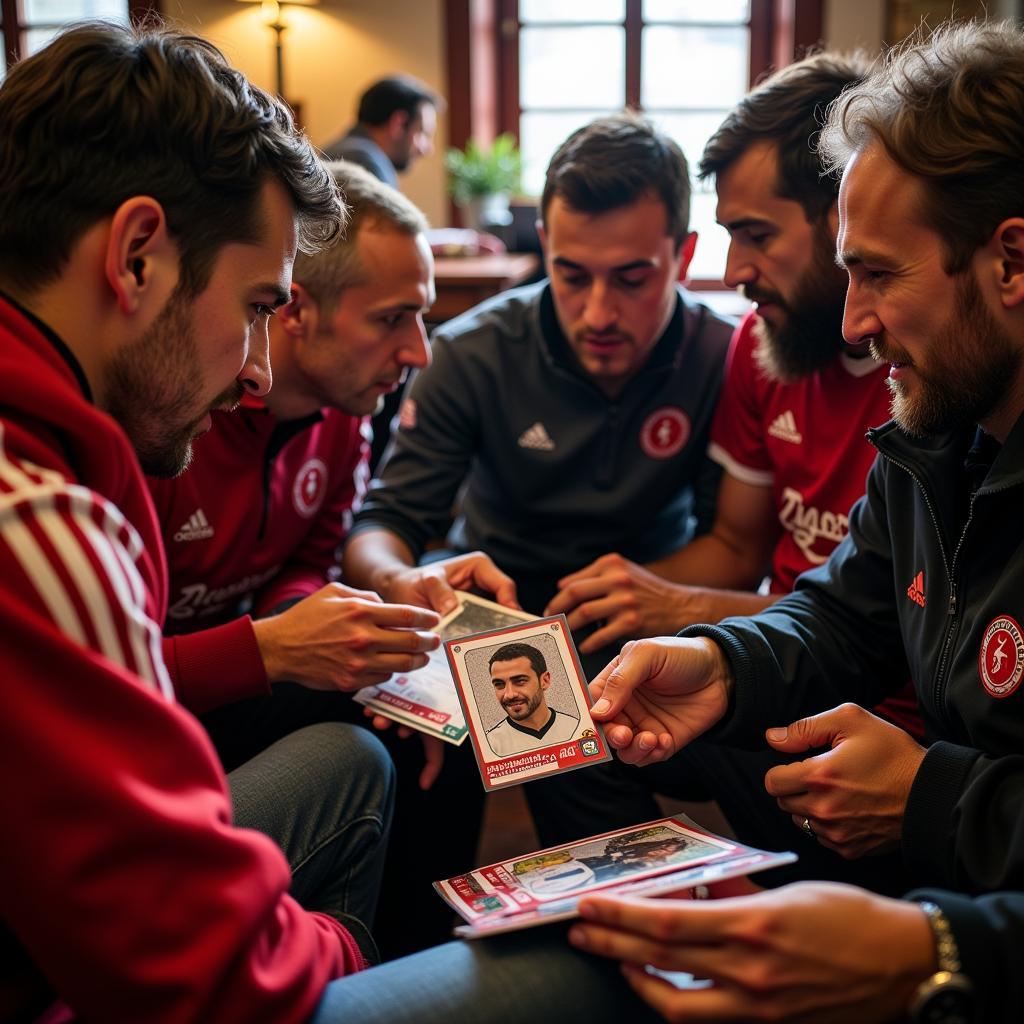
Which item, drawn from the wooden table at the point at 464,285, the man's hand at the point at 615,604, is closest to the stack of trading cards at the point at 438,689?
the man's hand at the point at 615,604

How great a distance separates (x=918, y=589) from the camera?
52.9 inches

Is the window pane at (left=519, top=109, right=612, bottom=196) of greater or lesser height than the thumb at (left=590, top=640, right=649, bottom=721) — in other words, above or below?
above

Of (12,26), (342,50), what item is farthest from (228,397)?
(12,26)

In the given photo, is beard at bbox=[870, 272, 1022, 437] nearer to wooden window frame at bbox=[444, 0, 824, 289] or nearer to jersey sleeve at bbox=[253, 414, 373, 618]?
A: jersey sleeve at bbox=[253, 414, 373, 618]

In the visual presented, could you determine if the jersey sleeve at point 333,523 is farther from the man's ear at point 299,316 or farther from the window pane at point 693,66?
the window pane at point 693,66

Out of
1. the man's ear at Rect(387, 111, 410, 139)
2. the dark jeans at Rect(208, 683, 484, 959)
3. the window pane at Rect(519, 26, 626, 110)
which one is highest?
the window pane at Rect(519, 26, 626, 110)

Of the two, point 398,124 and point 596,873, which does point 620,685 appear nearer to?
point 596,873

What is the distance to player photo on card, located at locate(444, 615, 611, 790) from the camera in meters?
1.34

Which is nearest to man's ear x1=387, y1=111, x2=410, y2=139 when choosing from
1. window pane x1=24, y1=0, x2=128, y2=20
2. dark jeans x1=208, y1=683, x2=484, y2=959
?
window pane x1=24, y1=0, x2=128, y2=20

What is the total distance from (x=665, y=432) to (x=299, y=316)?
30.6 inches

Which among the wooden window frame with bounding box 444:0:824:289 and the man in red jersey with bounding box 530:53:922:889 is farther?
the wooden window frame with bounding box 444:0:824:289

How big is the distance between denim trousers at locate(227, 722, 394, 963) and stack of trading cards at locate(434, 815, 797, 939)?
0.20m

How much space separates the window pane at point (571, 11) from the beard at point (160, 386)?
5.84m

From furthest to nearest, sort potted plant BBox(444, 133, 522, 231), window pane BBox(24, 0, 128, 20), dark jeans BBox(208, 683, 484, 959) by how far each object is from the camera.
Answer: window pane BBox(24, 0, 128, 20) → potted plant BBox(444, 133, 522, 231) → dark jeans BBox(208, 683, 484, 959)
